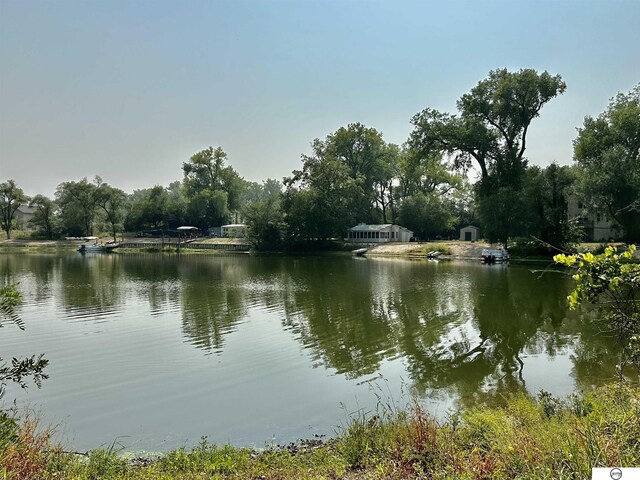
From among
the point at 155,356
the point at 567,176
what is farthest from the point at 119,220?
the point at 155,356

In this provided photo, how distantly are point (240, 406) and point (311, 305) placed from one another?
1341cm

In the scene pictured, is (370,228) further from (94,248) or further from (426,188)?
(94,248)

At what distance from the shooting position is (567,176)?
48.4 meters

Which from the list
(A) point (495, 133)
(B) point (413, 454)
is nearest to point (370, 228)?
(A) point (495, 133)

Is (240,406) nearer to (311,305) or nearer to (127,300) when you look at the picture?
(311,305)

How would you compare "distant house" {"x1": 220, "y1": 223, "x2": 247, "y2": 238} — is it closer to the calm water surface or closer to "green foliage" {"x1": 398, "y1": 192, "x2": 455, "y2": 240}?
"green foliage" {"x1": 398, "y1": 192, "x2": 455, "y2": 240}

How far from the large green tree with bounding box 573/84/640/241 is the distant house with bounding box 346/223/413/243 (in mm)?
28517

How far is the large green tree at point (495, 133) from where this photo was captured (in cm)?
5162

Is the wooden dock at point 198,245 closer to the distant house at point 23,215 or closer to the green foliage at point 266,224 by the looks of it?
the green foliage at point 266,224

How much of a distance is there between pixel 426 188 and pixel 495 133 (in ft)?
109

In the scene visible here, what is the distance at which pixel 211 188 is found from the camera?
103m

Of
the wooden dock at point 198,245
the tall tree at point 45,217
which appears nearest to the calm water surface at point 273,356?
the wooden dock at point 198,245

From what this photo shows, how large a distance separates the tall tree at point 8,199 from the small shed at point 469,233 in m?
87.1

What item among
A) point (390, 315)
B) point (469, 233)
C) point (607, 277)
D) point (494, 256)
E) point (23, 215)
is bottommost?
point (390, 315)
